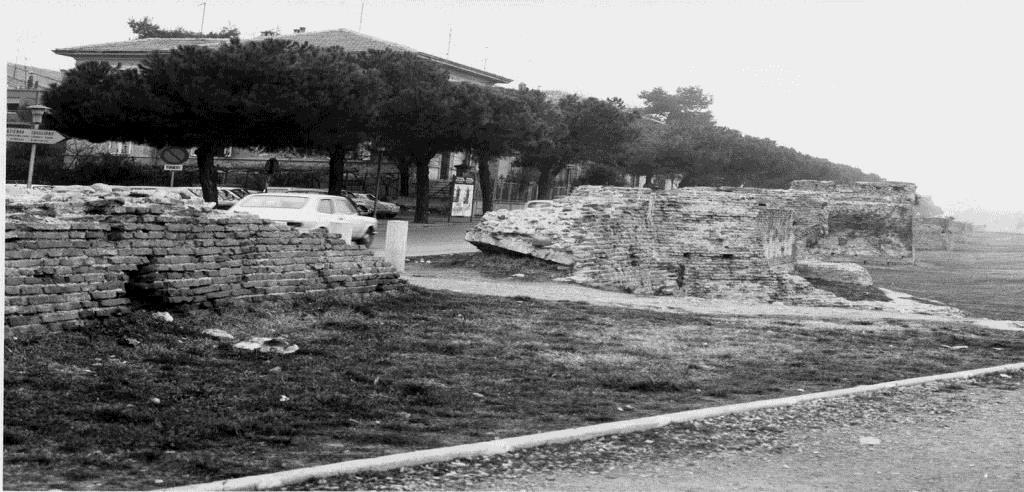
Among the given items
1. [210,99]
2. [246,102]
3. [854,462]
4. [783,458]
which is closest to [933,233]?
[246,102]

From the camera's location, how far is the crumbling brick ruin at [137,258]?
8.83 metres

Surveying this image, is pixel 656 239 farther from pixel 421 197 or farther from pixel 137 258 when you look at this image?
pixel 421 197

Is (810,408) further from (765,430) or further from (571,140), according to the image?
(571,140)

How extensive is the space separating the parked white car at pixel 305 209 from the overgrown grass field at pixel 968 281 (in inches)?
482

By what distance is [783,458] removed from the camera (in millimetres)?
6887

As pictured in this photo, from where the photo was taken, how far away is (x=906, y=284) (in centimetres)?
3709

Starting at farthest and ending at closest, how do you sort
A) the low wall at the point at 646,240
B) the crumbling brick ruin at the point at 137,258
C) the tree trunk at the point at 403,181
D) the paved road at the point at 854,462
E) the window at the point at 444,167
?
the window at the point at 444,167 < the tree trunk at the point at 403,181 < the low wall at the point at 646,240 < the crumbling brick ruin at the point at 137,258 < the paved road at the point at 854,462

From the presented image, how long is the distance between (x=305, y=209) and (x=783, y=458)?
53.1ft

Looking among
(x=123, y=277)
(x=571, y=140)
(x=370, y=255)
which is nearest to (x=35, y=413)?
(x=123, y=277)

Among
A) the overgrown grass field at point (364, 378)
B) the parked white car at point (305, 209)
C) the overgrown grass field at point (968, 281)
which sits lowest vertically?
the overgrown grass field at point (364, 378)

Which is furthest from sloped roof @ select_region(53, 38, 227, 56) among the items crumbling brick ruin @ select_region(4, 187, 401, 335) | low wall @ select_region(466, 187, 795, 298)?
crumbling brick ruin @ select_region(4, 187, 401, 335)

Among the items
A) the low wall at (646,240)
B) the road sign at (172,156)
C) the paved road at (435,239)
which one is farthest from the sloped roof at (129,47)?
the low wall at (646,240)

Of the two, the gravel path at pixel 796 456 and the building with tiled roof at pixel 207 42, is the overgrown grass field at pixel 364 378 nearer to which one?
the gravel path at pixel 796 456

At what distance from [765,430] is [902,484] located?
1445 mm
